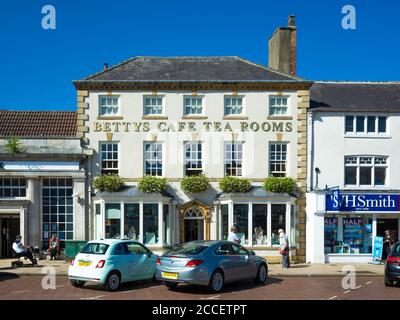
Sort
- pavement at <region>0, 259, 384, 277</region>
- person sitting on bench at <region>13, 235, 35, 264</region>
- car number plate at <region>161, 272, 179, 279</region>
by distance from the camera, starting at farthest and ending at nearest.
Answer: person sitting on bench at <region>13, 235, 35, 264</region>, pavement at <region>0, 259, 384, 277</region>, car number plate at <region>161, 272, 179, 279</region>

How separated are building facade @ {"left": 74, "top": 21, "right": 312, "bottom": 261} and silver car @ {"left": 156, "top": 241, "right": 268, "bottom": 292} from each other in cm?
754

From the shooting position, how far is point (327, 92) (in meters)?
26.0

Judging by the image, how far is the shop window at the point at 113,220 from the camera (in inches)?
923

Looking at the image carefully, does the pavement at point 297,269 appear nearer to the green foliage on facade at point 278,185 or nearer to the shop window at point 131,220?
the shop window at point 131,220

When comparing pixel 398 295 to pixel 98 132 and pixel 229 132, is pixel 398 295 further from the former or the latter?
pixel 98 132

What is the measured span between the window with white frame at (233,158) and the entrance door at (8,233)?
1006 cm

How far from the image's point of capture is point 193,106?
2439 centimetres

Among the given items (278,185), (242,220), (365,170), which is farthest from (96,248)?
(365,170)

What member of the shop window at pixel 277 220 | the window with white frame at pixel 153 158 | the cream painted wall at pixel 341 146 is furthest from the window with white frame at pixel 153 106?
the cream painted wall at pixel 341 146

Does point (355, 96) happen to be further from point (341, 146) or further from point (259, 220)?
point (259, 220)

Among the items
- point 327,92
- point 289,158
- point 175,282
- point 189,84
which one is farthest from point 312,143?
point 175,282

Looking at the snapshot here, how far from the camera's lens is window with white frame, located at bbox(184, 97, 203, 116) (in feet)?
80.0

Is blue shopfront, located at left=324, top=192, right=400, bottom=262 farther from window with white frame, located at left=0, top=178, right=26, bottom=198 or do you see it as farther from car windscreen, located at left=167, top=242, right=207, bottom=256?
window with white frame, located at left=0, top=178, right=26, bottom=198

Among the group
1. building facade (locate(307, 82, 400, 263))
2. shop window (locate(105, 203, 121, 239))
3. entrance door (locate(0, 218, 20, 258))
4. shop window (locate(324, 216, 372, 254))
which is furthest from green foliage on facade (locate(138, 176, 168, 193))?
shop window (locate(324, 216, 372, 254))
